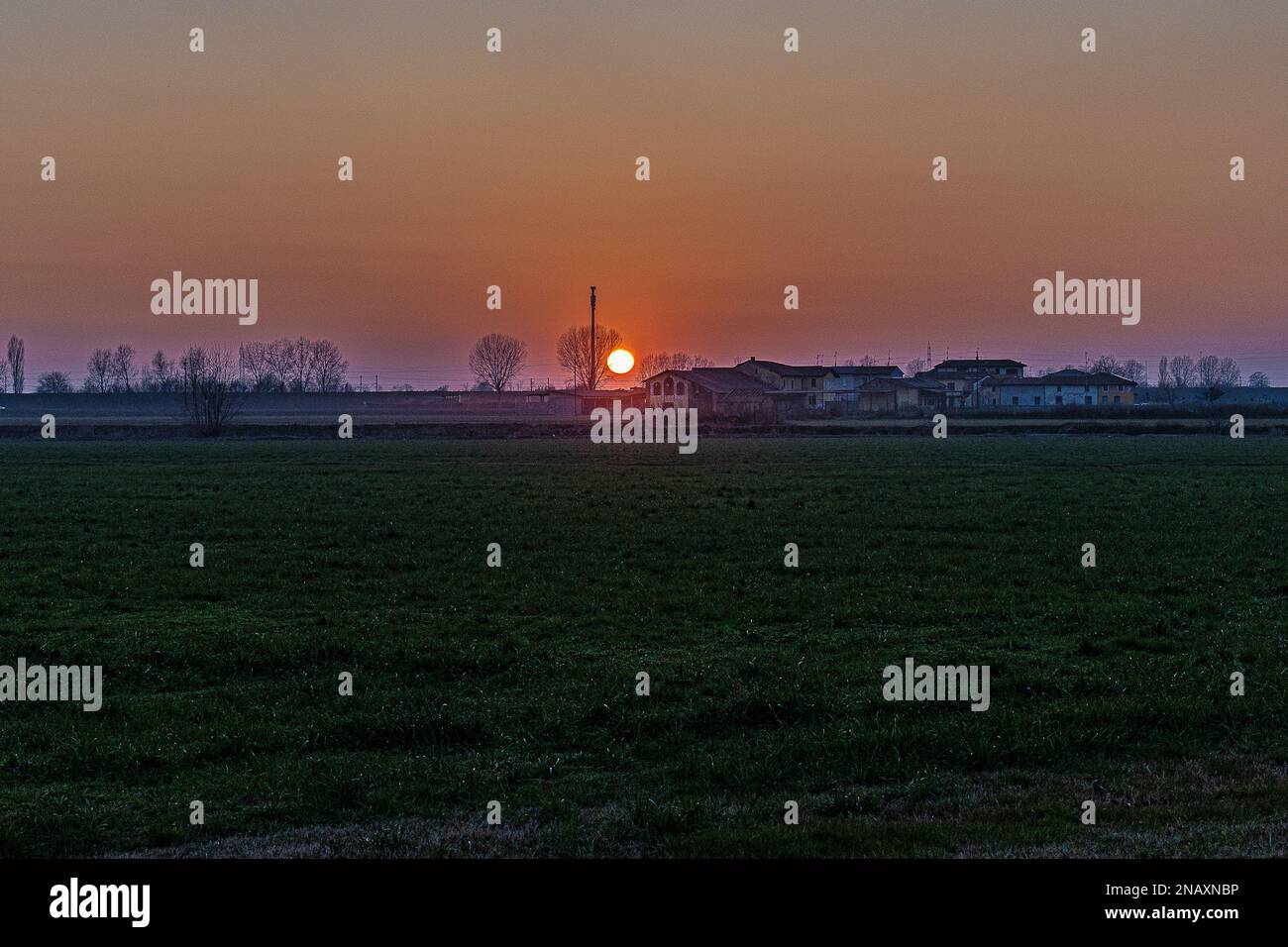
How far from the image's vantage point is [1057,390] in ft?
→ 570

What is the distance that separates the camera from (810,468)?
47.7 meters

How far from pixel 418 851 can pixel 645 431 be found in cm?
9985

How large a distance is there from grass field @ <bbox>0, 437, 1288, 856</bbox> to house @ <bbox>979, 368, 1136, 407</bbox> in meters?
153

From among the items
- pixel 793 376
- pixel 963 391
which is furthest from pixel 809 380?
pixel 963 391

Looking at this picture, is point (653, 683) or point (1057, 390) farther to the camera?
point (1057, 390)

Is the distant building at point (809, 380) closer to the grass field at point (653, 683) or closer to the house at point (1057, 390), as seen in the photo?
the house at point (1057, 390)

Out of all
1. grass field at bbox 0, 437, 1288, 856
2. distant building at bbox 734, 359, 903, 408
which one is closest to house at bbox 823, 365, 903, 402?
distant building at bbox 734, 359, 903, 408

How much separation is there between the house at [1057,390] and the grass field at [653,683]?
15268 cm

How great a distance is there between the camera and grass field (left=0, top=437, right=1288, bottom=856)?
8.73 m

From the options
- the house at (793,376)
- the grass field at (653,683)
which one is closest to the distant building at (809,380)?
the house at (793,376)

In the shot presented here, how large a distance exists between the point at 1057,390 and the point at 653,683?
173m
